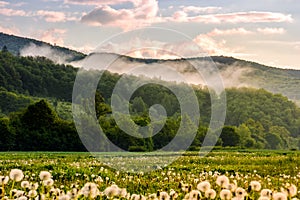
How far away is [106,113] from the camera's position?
9969 cm

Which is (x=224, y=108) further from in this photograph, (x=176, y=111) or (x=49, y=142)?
(x=49, y=142)

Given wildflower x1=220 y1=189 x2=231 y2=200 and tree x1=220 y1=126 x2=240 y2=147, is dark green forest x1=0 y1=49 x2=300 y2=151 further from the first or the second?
wildflower x1=220 y1=189 x2=231 y2=200

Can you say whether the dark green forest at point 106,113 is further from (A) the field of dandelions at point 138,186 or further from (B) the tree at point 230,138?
(A) the field of dandelions at point 138,186

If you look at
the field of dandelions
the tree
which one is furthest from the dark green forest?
the field of dandelions

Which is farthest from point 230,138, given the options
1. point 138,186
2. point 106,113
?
point 138,186

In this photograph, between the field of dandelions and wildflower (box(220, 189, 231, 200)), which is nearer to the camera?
wildflower (box(220, 189, 231, 200))

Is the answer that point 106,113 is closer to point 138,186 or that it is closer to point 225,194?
point 138,186

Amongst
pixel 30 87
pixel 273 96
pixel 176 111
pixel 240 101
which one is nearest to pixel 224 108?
pixel 240 101

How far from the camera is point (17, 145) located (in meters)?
76.5

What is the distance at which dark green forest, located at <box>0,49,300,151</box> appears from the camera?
248 feet

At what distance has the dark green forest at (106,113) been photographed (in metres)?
75.7

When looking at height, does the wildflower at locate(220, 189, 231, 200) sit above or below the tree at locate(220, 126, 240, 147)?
above

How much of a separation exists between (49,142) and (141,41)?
173 ft

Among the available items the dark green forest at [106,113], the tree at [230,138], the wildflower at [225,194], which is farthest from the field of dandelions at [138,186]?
the tree at [230,138]
